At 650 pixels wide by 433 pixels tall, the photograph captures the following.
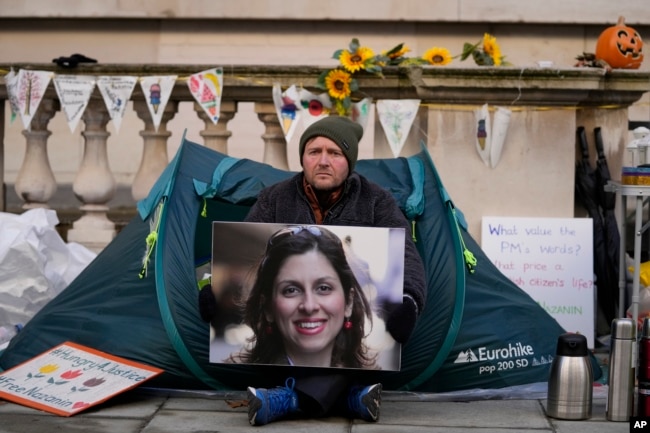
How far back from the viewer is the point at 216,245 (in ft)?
18.0

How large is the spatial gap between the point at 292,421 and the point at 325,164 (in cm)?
103

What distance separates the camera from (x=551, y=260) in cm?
742

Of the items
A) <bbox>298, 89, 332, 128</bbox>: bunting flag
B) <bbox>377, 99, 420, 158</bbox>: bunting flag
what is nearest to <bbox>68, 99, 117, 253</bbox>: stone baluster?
<bbox>298, 89, 332, 128</bbox>: bunting flag

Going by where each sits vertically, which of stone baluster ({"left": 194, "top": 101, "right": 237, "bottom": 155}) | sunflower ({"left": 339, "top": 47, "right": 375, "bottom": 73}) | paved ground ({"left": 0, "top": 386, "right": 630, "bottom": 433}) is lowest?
paved ground ({"left": 0, "top": 386, "right": 630, "bottom": 433})

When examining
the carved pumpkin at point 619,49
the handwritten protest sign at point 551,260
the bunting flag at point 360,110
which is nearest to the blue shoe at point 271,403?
the handwritten protest sign at point 551,260

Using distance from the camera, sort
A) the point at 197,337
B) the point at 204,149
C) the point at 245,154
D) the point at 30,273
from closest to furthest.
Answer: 1. the point at 197,337
2. the point at 204,149
3. the point at 30,273
4. the point at 245,154

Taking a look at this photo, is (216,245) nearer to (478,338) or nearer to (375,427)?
(375,427)

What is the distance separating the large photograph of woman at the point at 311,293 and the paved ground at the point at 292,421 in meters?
0.26

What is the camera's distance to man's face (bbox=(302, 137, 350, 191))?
18.3 feet

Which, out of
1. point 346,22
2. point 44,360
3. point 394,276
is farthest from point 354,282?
point 346,22

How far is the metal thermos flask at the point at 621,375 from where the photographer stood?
5527mm

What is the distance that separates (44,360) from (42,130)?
93.1 inches

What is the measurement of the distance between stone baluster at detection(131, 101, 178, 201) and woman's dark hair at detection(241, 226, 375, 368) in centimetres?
256

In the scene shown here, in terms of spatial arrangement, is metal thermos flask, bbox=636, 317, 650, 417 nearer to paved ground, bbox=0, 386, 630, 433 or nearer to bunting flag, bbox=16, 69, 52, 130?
paved ground, bbox=0, 386, 630, 433
